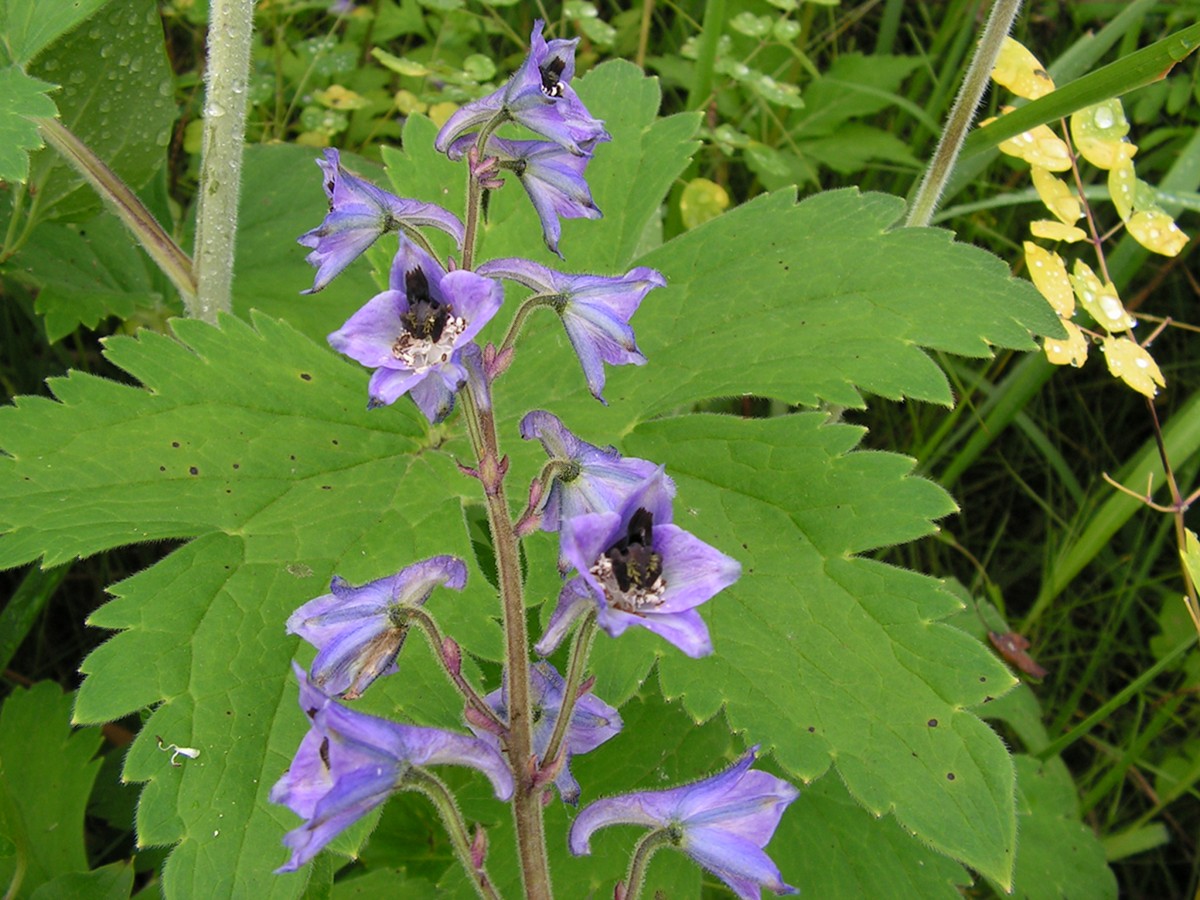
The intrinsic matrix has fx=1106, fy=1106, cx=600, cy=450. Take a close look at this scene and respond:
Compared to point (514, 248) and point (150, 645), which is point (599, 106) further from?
point (150, 645)

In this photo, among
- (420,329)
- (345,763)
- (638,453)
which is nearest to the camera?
(345,763)

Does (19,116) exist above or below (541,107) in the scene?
Answer: below

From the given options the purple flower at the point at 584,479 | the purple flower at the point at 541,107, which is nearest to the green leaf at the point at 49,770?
the purple flower at the point at 584,479

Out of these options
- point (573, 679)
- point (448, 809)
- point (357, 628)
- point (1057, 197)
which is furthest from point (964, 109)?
point (448, 809)

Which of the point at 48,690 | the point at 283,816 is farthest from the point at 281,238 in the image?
the point at 283,816

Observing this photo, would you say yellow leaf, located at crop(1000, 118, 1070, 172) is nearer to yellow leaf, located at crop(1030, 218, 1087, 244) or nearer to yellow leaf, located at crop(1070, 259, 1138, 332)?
yellow leaf, located at crop(1030, 218, 1087, 244)

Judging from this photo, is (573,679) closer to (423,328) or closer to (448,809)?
(448,809)

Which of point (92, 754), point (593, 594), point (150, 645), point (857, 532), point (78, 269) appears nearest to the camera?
point (593, 594)

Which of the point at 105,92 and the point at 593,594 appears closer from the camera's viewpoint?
the point at 593,594
